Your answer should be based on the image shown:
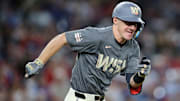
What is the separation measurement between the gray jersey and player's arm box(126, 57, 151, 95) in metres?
0.11

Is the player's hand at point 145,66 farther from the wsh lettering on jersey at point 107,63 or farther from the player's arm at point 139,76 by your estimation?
the wsh lettering on jersey at point 107,63

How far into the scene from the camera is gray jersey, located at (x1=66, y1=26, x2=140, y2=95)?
15.4 feet

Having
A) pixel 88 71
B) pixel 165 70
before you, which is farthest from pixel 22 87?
pixel 88 71

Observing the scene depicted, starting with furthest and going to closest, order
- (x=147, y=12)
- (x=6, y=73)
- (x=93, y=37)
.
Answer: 1. (x=147, y=12)
2. (x=6, y=73)
3. (x=93, y=37)

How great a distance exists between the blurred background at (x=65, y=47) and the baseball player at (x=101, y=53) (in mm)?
3388

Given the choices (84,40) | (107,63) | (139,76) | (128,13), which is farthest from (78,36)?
(139,76)

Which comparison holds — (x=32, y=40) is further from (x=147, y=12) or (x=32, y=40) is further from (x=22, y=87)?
(x=147, y=12)

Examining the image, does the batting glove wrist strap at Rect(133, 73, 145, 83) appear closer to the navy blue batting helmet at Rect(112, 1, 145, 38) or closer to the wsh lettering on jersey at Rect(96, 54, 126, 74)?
the wsh lettering on jersey at Rect(96, 54, 126, 74)

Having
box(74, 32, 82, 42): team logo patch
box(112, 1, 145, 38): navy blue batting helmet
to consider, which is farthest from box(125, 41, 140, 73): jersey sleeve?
box(74, 32, 82, 42): team logo patch

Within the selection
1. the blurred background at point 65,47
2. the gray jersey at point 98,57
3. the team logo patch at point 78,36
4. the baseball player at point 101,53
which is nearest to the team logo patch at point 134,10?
the baseball player at point 101,53

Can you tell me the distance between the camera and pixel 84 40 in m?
4.65

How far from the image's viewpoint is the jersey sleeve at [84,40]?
4648 millimetres

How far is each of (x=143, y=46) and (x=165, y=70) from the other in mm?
1083

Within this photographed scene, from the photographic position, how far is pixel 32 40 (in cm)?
947
